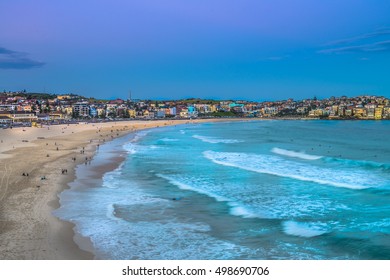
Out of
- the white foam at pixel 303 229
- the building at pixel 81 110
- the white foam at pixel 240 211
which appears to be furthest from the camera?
the building at pixel 81 110

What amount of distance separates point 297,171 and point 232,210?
930cm

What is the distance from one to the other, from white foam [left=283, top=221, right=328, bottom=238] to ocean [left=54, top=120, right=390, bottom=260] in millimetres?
26

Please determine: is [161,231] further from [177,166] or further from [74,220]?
[177,166]

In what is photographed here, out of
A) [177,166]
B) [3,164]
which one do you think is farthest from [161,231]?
[3,164]

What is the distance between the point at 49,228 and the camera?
36.2 ft

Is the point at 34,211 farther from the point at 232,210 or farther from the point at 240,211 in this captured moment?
the point at 240,211

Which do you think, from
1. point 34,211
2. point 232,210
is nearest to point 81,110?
point 34,211

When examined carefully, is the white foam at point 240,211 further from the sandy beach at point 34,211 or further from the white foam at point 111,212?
the sandy beach at point 34,211

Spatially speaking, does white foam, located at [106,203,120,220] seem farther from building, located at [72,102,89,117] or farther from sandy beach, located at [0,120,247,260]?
building, located at [72,102,89,117]

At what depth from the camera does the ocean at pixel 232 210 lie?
32.3ft

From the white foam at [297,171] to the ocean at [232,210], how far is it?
0.16ft

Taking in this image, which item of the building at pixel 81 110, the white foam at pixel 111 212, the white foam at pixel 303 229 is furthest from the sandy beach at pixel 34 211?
the building at pixel 81 110

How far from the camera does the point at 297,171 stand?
2175cm

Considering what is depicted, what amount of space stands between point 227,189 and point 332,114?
14611 centimetres
